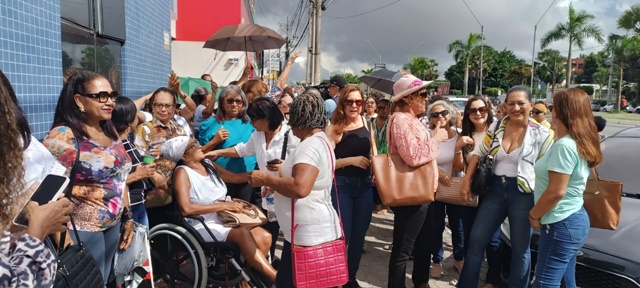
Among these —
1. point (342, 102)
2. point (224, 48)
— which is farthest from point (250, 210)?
point (224, 48)

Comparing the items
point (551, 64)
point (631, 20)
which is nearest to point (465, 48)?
point (631, 20)

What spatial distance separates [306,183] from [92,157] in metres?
1.28

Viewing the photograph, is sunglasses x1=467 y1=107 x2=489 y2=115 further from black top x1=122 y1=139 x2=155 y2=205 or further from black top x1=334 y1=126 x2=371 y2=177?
black top x1=122 y1=139 x2=155 y2=205

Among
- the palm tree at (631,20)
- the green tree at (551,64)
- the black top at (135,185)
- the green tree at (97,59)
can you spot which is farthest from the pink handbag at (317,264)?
the green tree at (551,64)

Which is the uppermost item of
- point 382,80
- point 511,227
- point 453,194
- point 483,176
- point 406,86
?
point 382,80

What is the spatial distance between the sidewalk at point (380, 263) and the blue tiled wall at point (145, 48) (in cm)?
361

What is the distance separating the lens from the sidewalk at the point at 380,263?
4.34 m

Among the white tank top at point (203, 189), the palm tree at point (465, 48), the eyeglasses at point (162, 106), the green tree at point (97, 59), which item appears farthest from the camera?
the palm tree at point (465, 48)

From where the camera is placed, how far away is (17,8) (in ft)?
11.7

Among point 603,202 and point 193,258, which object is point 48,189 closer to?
point 193,258

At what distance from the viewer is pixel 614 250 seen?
3033 mm

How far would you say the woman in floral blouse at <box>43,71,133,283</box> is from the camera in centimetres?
255

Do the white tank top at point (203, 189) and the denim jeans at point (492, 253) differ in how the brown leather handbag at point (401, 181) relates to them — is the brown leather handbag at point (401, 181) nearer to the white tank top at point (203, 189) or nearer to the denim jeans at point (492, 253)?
the denim jeans at point (492, 253)

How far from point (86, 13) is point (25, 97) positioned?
215 centimetres
